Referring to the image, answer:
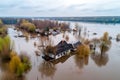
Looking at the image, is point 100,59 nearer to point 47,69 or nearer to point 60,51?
point 60,51

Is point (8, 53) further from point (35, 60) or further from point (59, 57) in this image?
point (59, 57)

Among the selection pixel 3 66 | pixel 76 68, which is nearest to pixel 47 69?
pixel 76 68

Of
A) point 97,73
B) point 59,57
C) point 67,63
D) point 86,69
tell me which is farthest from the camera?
point 59,57

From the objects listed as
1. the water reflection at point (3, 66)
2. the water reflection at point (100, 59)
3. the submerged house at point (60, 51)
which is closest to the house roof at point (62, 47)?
the submerged house at point (60, 51)

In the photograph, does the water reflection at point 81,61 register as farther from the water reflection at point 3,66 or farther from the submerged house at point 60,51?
the water reflection at point 3,66

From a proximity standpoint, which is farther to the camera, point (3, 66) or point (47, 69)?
point (3, 66)

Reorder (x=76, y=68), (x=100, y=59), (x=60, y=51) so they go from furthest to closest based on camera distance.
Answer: (x=60, y=51), (x=100, y=59), (x=76, y=68)

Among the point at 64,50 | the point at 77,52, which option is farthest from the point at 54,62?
the point at 77,52
